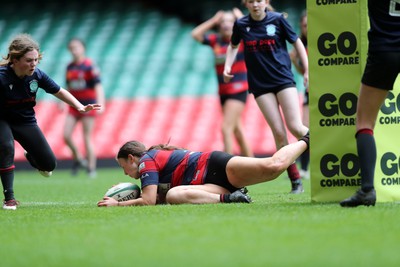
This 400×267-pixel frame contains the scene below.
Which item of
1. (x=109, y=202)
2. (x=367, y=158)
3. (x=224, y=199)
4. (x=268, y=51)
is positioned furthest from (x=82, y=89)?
(x=367, y=158)

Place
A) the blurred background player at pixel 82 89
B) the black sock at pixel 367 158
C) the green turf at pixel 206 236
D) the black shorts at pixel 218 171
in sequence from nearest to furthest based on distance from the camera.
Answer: the green turf at pixel 206 236
the black sock at pixel 367 158
the black shorts at pixel 218 171
the blurred background player at pixel 82 89

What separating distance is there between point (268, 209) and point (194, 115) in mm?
14295

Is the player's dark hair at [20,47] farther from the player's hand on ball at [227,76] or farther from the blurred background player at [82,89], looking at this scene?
the blurred background player at [82,89]

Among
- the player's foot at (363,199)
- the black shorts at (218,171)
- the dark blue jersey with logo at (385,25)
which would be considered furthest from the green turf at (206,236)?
the dark blue jersey with logo at (385,25)

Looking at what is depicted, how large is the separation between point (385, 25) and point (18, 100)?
3520 mm

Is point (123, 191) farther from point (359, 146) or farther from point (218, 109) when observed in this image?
point (218, 109)

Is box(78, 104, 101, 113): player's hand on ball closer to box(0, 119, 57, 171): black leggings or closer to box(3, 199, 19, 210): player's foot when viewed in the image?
box(0, 119, 57, 171): black leggings

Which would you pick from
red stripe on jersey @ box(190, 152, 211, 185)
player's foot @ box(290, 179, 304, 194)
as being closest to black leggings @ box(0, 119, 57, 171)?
red stripe on jersey @ box(190, 152, 211, 185)

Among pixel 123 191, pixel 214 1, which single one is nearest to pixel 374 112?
pixel 123 191

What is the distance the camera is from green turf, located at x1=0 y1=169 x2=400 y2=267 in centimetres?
424

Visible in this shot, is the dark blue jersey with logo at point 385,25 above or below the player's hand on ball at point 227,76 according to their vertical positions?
above

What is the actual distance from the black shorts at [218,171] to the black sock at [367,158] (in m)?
1.40

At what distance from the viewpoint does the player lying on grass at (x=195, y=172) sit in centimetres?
717

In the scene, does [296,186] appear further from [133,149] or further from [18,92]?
[18,92]
